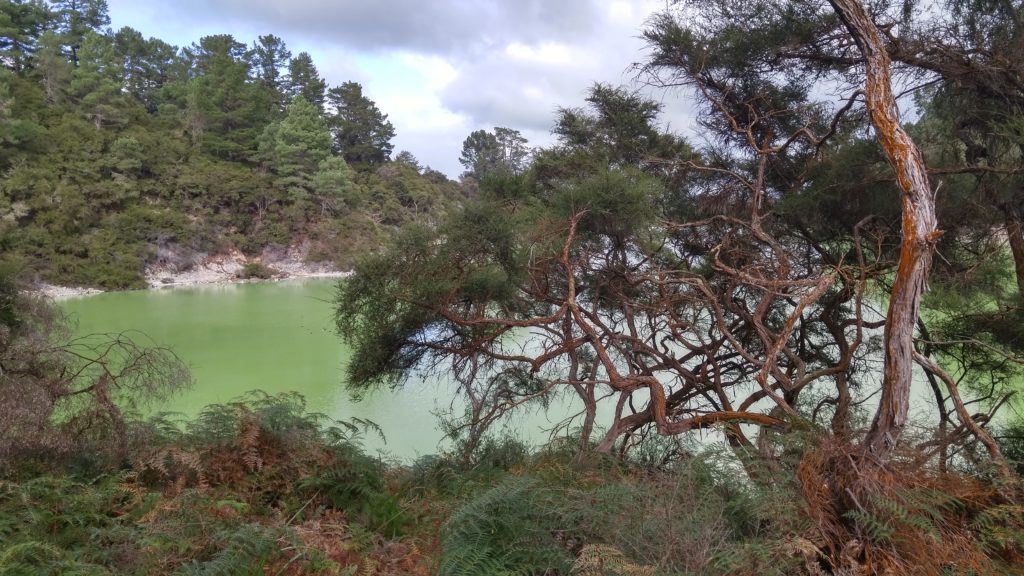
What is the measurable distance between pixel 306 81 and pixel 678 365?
122 feet

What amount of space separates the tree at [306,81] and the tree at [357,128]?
2.22 feet

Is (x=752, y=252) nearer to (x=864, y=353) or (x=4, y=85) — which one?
(x=864, y=353)

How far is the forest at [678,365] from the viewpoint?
6.13 feet

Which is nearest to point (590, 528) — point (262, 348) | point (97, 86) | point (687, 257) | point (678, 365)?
point (678, 365)

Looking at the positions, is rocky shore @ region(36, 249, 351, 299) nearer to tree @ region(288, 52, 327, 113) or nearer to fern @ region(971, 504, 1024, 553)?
tree @ region(288, 52, 327, 113)

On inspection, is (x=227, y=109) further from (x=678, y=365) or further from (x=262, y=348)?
(x=678, y=365)

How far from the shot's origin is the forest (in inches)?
73.5

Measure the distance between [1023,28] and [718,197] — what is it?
2317 mm

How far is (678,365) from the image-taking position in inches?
181

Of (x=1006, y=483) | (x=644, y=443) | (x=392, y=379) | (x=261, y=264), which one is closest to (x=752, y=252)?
(x=644, y=443)

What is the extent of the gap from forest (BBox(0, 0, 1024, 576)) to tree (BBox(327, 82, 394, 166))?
91.7 feet

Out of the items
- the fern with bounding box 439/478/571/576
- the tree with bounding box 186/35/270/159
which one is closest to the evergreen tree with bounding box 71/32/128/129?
the tree with bounding box 186/35/270/159

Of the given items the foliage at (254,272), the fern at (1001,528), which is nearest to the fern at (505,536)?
the fern at (1001,528)

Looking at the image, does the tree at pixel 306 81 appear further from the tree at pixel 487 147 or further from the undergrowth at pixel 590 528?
Result: the undergrowth at pixel 590 528
